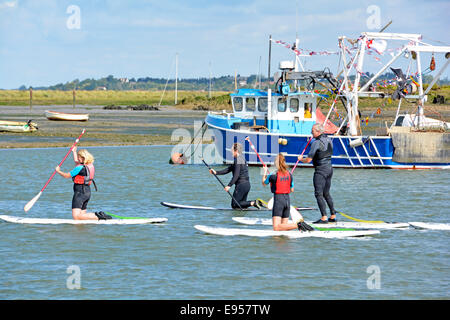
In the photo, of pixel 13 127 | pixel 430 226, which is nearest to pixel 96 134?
pixel 13 127

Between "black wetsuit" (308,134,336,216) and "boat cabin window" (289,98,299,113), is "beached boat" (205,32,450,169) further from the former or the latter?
"black wetsuit" (308,134,336,216)

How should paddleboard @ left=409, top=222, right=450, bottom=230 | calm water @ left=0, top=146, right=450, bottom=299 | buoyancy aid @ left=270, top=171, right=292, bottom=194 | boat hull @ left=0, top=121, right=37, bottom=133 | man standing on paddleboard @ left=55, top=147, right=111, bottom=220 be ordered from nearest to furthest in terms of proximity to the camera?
calm water @ left=0, top=146, right=450, bottom=299 → buoyancy aid @ left=270, top=171, right=292, bottom=194 → man standing on paddleboard @ left=55, top=147, right=111, bottom=220 → paddleboard @ left=409, top=222, right=450, bottom=230 → boat hull @ left=0, top=121, right=37, bottom=133

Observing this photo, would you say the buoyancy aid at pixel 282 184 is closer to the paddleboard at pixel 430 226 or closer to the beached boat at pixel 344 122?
the paddleboard at pixel 430 226

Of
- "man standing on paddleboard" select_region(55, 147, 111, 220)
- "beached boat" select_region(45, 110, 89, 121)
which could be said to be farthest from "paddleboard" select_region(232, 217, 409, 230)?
"beached boat" select_region(45, 110, 89, 121)

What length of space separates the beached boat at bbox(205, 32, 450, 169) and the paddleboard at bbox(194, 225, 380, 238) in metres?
14.3

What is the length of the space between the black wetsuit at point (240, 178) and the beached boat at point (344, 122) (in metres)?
11.4

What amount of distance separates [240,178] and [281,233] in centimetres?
320

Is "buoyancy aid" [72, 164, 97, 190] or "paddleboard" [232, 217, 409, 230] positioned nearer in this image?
"buoyancy aid" [72, 164, 97, 190]

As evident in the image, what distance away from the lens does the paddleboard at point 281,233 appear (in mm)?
15570

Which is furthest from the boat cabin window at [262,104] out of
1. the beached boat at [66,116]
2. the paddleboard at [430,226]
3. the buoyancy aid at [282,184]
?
the beached boat at [66,116]

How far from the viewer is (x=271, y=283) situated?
12.4 metres

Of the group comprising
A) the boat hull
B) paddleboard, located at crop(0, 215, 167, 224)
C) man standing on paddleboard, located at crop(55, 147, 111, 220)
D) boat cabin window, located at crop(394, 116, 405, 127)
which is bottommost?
paddleboard, located at crop(0, 215, 167, 224)

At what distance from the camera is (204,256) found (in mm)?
14203

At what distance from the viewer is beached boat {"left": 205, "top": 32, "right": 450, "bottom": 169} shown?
30688 mm
